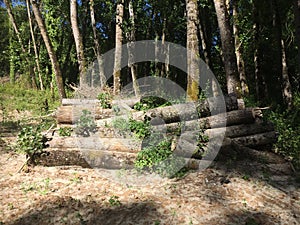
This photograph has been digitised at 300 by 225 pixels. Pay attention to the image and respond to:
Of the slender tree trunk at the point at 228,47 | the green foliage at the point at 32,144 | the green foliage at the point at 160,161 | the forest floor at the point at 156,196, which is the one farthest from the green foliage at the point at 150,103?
the green foliage at the point at 32,144

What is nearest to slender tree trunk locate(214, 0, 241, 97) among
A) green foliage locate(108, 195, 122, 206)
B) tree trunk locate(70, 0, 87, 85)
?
green foliage locate(108, 195, 122, 206)

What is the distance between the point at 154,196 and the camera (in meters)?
5.23

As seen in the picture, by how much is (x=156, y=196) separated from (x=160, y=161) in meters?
1.11

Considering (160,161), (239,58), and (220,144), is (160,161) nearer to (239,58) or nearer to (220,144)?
(220,144)

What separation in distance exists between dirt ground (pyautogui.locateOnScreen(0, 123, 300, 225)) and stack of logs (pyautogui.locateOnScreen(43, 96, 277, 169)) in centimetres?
33

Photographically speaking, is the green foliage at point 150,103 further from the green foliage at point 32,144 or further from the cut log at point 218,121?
the green foliage at point 32,144

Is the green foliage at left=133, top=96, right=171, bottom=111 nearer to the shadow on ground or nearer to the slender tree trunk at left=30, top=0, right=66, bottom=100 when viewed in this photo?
the shadow on ground

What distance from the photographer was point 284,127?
27.2 ft

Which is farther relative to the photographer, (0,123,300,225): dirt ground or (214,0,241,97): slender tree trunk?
(214,0,241,97): slender tree trunk

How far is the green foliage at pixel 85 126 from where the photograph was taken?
7.12m

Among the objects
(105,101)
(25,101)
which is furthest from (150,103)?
(25,101)

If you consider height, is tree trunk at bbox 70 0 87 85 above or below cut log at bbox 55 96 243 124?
above

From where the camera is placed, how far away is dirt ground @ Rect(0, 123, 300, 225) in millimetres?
4578

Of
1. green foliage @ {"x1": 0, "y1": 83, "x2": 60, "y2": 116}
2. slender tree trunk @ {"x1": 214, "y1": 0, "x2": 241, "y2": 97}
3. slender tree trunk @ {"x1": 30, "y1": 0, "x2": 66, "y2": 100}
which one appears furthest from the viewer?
green foliage @ {"x1": 0, "y1": 83, "x2": 60, "y2": 116}
